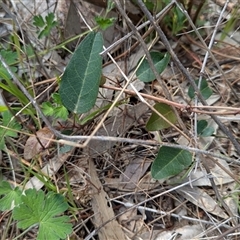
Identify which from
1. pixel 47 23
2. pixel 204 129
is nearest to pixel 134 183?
pixel 204 129

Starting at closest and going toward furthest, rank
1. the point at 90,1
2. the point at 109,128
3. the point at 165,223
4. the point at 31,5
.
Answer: the point at 165,223 → the point at 109,128 → the point at 90,1 → the point at 31,5

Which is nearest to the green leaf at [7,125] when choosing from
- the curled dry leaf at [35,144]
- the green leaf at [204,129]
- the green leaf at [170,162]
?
the curled dry leaf at [35,144]

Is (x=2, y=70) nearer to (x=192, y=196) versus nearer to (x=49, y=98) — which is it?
(x=49, y=98)

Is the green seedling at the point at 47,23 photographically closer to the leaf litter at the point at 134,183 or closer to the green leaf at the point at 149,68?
the leaf litter at the point at 134,183

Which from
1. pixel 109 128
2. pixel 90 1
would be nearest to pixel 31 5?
pixel 90 1

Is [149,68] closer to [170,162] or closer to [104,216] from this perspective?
[170,162]

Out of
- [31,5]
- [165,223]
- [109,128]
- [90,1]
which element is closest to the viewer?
[165,223]
